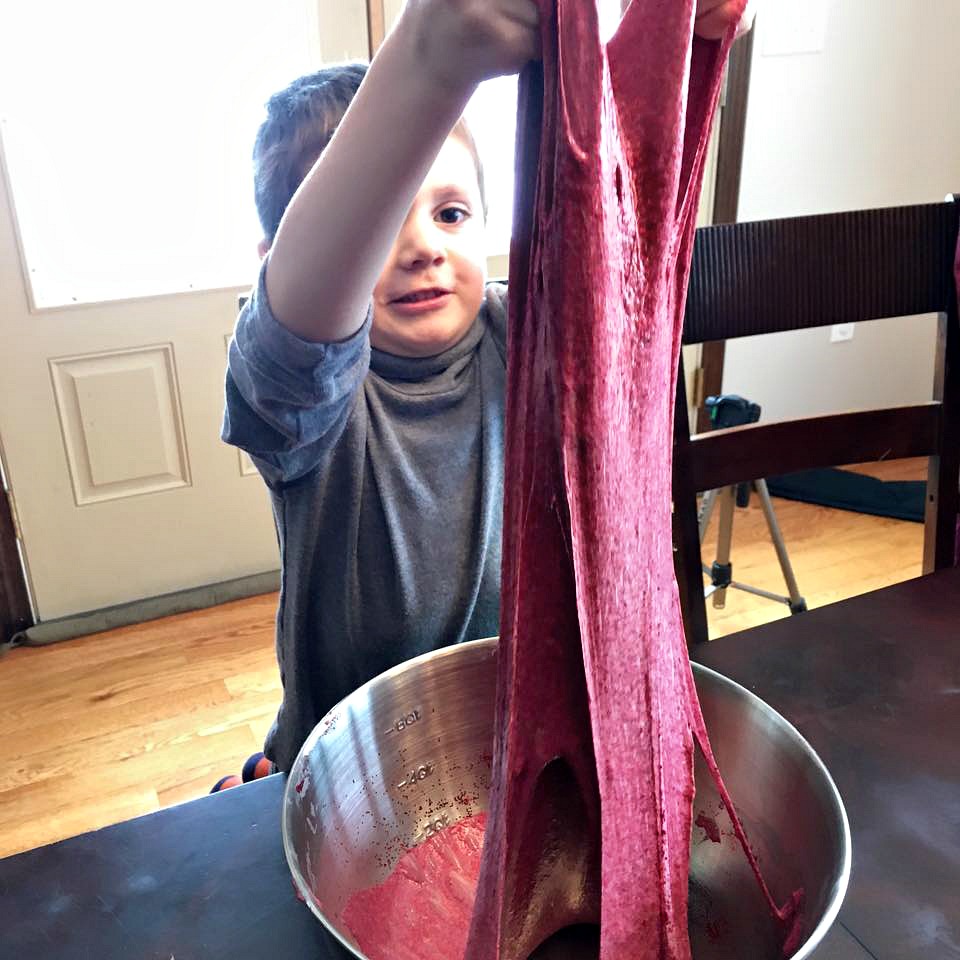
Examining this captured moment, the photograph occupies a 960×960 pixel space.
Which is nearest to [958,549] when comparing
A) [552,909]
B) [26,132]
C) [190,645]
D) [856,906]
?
[856,906]

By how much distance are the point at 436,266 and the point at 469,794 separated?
370 millimetres

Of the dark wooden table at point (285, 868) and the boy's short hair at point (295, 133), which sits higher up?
the boy's short hair at point (295, 133)

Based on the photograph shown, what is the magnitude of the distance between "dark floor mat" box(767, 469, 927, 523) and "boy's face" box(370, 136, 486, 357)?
1788 millimetres

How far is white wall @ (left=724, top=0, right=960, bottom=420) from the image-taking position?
2.25 m

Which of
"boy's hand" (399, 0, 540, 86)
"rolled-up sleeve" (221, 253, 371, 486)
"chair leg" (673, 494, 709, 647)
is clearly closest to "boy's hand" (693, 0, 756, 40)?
"boy's hand" (399, 0, 540, 86)

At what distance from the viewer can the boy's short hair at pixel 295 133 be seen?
0.69 m

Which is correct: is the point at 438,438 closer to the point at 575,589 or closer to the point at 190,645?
the point at 575,589

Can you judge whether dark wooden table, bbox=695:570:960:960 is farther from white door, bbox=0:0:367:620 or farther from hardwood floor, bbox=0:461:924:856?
white door, bbox=0:0:367:620

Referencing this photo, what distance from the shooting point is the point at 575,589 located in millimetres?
369

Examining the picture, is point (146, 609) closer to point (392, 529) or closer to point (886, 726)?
point (392, 529)

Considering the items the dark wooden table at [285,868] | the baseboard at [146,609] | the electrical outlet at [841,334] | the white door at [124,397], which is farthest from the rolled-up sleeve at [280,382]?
the electrical outlet at [841,334]

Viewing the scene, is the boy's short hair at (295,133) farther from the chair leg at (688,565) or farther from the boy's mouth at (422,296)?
the chair leg at (688,565)

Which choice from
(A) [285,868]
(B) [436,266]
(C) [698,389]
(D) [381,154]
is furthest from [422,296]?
(C) [698,389]

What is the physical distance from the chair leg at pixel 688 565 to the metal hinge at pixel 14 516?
143 centimetres
